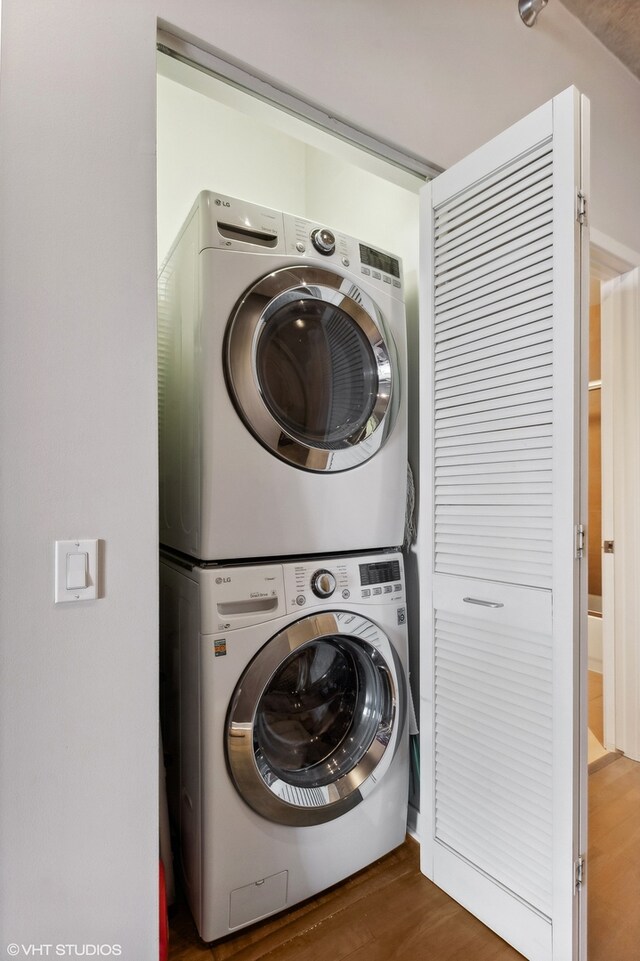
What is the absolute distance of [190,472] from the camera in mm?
1359

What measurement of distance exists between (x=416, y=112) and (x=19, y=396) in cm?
137

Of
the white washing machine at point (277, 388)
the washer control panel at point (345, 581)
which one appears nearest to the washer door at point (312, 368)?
the white washing machine at point (277, 388)

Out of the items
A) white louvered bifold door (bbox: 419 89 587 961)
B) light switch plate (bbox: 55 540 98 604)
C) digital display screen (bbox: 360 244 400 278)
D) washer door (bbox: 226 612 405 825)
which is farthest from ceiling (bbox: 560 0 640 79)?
light switch plate (bbox: 55 540 98 604)

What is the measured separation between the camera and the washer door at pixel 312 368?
53.0 inches

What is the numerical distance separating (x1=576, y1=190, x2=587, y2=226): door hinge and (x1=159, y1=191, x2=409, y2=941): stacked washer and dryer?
21.9 inches

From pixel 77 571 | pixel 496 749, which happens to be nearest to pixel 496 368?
pixel 496 749

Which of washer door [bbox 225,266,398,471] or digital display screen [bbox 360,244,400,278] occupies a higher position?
digital display screen [bbox 360,244,400,278]

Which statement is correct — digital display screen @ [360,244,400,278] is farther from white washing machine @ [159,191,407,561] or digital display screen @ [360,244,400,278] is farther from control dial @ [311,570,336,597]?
control dial @ [311,570,336,597]

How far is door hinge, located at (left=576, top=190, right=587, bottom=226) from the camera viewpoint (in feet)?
3.99

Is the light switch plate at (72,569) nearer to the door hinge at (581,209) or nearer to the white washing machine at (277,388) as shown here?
the white washing machine at (277,388)

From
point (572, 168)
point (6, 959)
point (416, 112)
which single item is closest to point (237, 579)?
point (6, 959)

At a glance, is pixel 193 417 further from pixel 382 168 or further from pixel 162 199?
pixel 162 199

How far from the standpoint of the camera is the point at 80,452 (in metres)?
1.03

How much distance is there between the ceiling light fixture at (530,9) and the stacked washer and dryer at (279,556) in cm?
101
